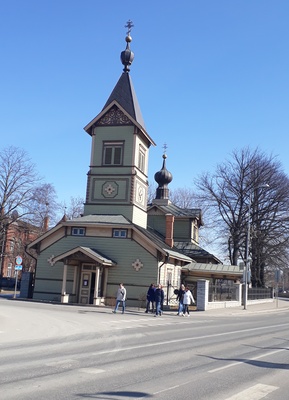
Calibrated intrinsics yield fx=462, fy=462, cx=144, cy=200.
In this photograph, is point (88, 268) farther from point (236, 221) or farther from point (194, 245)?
point (236, 221)

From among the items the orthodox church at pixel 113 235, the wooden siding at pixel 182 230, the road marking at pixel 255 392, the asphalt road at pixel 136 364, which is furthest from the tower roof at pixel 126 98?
the road marking at pixel 255 392

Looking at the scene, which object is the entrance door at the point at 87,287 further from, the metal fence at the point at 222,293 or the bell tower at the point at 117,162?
the metal fence at the point at 222,293

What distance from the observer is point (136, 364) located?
9.65 meters

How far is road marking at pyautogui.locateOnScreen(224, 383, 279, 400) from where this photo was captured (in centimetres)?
708

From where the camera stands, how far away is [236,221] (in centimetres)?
4916

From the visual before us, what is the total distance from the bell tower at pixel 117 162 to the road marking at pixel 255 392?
25.6m

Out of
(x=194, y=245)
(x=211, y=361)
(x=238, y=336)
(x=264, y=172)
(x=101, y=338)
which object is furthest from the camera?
(x=264, y=172)

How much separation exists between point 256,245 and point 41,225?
23254 mm

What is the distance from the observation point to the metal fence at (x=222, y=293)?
33312 millimetres

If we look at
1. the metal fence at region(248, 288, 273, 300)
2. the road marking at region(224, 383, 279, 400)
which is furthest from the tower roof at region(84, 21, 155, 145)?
the road marking at region(224, 383, 279, 400)

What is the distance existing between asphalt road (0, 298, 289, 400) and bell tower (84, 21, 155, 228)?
58.3ft

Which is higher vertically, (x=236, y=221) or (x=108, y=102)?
(x=108, y=102)

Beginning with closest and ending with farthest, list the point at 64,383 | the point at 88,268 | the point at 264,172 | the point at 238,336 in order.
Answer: the point at 64,383 < the point at 238,336 < the point at 88,268 < the point at 264,172

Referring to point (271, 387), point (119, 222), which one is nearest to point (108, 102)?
point (119, 222)
